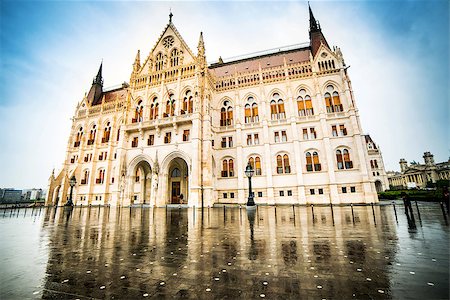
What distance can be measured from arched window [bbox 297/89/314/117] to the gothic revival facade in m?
0.14

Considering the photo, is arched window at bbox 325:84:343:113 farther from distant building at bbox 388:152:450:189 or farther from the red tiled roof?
distant building at bbox 388:152:450:189

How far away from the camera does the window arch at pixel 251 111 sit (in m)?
30.5

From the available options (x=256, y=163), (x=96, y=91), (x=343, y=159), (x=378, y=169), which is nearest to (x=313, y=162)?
(x=343, y=159)

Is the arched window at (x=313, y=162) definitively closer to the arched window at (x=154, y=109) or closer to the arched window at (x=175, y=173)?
the arched window at (x=175, y=173)

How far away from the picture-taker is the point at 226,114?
31.8 meters

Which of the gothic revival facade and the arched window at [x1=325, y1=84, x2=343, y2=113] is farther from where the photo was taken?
the arched window at [x1=325, y1=84, x2=343, y2=113]

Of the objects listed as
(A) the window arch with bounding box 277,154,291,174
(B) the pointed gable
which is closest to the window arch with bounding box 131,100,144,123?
(B) the pointed gable

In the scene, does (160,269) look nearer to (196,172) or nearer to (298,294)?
(298,294)

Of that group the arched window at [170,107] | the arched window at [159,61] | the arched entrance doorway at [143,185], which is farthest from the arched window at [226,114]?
the arched entrance doorway at [143,185]

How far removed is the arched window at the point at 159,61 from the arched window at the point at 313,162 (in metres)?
27.3

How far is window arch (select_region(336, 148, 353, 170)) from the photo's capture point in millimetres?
25469

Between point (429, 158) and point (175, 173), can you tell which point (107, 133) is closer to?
point (175, 173)

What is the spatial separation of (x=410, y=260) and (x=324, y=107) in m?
26.9

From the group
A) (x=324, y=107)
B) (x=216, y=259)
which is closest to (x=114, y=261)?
(x=216, y=259)
